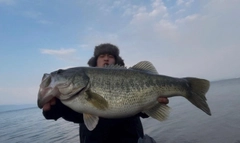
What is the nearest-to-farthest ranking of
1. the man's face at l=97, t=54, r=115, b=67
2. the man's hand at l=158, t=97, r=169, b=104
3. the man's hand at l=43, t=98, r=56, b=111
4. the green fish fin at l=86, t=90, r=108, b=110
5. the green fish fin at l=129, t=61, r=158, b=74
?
the green fish fin at l=86, t=90, r=108, b=110 → the man's hand at l=43, t=98, r=56, b=111 → the man's hand at l=158, t=97, r=169, b=104 → the green fish fin at l=129, t=61, r=158, b=74 → the man's face at l=97, t=54, r=115, b=67

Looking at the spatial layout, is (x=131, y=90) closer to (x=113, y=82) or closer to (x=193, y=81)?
(x=113, y=82)

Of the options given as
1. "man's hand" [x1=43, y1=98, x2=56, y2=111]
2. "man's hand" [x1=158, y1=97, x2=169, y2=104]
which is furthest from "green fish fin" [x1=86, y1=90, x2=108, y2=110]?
"man's hand" [x1=158, y1=97, x2=169, y2=104]

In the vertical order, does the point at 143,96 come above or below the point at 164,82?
below

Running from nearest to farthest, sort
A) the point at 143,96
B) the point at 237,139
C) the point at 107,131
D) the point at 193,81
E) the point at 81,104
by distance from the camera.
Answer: the point at 81,104 < the point at 143,96 < the point at 193,81 < the point at 107,131 < the point at 237,139

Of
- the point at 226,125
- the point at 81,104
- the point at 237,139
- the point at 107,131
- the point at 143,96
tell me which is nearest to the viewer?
the point at 81,104

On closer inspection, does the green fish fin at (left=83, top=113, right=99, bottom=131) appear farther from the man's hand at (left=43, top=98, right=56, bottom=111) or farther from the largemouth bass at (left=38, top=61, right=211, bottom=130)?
the man's hand at (left=43, top=98, right=56, bottom=111)

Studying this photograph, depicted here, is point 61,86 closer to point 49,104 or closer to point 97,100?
point 49,104

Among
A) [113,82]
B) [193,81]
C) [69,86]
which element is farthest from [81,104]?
[193,81]

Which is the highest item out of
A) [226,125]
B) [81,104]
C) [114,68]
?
[114,68]
